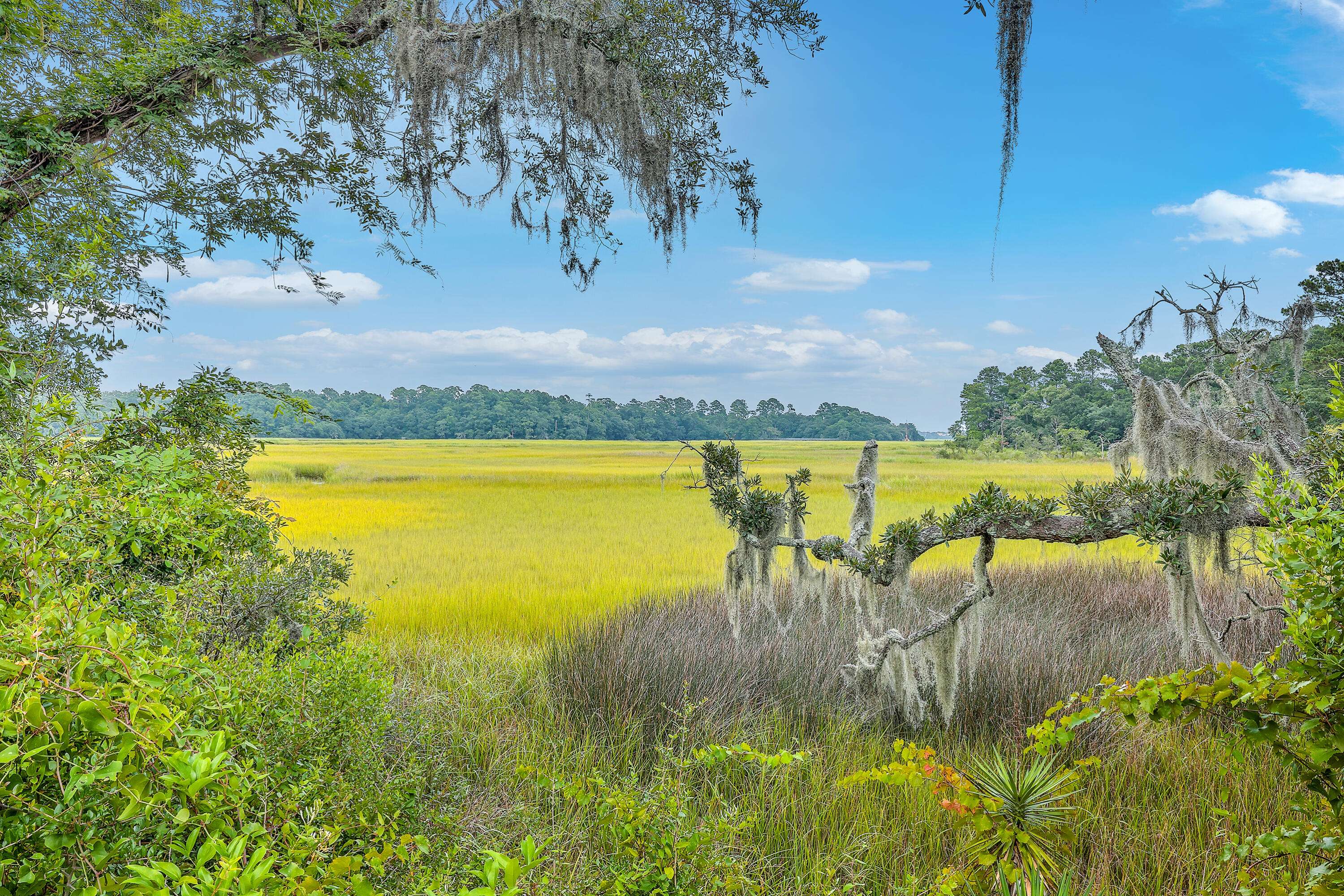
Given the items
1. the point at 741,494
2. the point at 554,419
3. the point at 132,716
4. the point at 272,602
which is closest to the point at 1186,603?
the point at 741,494

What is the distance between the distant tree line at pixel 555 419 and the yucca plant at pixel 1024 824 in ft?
75.6

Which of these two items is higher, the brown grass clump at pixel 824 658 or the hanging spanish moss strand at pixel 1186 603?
the hanging spanish moss strand at pixel 1186 603

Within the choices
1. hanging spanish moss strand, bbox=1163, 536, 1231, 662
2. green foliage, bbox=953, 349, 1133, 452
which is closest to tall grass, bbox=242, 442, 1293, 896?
hanging spanish moss strand, bbox=1163, 536, 1231, 662

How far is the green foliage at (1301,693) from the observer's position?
4.95 feet

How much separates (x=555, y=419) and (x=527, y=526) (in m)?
23.8

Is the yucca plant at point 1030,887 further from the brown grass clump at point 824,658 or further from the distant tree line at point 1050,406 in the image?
the distant tree line at point 1050,406

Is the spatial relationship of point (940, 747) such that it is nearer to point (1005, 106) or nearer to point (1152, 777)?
point (1152, 777)

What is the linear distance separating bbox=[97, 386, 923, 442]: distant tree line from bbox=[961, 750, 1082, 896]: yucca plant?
23.0 m

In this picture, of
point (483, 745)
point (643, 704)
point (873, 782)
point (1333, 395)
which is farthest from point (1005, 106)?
point (483, 745)

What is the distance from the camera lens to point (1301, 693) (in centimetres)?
159

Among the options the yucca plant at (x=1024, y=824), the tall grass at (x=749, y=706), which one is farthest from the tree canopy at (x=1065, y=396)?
the yucca plant at (x=1024, y=824)

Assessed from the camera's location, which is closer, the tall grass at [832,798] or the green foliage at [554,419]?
the tall grass at [832,798]

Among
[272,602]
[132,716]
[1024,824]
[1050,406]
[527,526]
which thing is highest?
[1050,406]

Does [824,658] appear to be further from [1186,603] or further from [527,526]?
[527,526]
